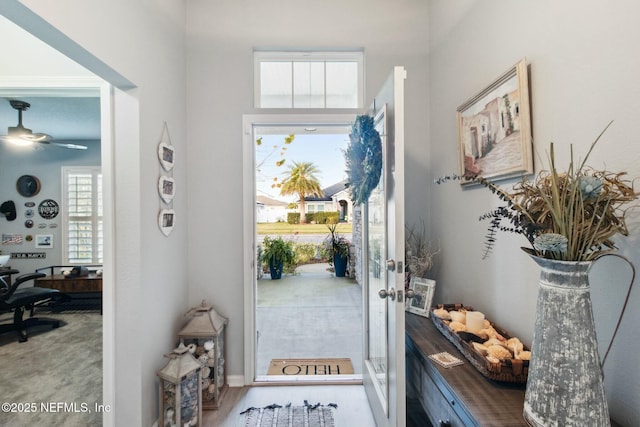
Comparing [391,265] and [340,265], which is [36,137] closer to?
[391,265]

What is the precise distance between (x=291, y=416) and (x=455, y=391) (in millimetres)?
1391

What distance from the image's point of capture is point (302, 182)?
21.2 ft

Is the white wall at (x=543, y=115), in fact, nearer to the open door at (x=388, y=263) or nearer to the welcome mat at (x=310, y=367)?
the open door at (x=388, y=263)

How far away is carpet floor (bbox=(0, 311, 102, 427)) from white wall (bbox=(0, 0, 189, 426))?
75 cm

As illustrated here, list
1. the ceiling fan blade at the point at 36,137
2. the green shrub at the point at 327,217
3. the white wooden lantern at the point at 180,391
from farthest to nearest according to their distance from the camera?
the green shrub at the point at 327,217
the ceiling fan blade at the point at 36,137
the white wooden lantern at the point at 180,391

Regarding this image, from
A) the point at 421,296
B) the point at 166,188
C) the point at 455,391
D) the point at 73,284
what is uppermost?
the point at 166,188

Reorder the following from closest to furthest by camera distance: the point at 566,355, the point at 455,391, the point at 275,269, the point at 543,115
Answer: the point at 566,355 → the point at 455,391 → the point at 543,115 → the point at 275,269

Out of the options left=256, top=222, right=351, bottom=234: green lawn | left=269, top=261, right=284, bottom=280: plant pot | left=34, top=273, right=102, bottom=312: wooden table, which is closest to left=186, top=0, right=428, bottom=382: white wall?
left=34, top=273, right=102, bottom=312: wooden table

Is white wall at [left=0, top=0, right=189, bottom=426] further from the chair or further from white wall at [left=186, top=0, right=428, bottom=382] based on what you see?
the chair

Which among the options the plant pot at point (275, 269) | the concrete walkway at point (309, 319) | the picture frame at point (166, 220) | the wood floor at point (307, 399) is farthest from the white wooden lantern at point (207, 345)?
the plant pot at point (275, 269)

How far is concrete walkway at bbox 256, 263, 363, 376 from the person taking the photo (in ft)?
9.54

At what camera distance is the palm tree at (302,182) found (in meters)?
Result: 6.38

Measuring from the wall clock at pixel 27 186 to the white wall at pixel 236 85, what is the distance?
481 centimetres

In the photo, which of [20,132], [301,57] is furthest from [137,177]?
[20,132]
